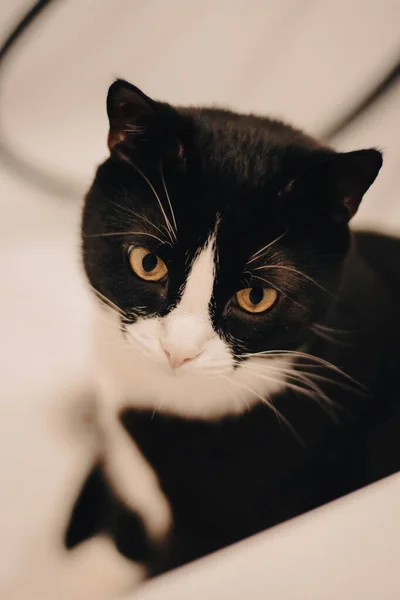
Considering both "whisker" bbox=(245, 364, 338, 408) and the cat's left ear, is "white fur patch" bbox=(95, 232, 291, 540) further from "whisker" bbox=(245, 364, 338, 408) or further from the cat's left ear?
the cat's left ear

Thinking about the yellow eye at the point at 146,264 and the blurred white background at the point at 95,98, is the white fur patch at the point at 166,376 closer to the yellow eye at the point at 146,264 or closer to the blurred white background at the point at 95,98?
the yellow eye at the point at 146,264

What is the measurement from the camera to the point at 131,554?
0.73 m

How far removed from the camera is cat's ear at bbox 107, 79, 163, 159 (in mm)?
525

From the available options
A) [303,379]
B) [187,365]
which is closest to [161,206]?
[187,365]

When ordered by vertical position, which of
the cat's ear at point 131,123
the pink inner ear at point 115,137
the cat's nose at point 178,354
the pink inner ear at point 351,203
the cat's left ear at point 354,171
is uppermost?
the cat's left ear at point 354,171

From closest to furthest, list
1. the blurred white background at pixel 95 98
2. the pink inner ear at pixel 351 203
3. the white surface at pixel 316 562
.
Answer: the white surface at pixel 316 562
the pink inner ear at pixel 351 203
the blurred white background at pixel 95 98

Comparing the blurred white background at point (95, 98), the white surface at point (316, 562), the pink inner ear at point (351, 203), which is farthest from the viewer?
the blurred white background at point (95, 98)

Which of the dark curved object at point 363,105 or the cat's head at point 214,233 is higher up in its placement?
the dark curved object at point 363,105

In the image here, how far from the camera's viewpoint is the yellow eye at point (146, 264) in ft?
1.86

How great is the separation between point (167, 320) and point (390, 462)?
336 mm

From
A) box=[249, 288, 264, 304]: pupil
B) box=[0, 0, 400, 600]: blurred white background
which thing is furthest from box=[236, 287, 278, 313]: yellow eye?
box=[0, 0, 400, 600]: blurred white background

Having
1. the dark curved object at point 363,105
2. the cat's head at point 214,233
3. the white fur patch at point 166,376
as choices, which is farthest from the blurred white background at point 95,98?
the cat's head at point 214,233

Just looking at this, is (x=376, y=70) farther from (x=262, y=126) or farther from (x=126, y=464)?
(x=126, y=464)

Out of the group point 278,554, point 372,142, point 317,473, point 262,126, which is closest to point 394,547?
point 278,554
